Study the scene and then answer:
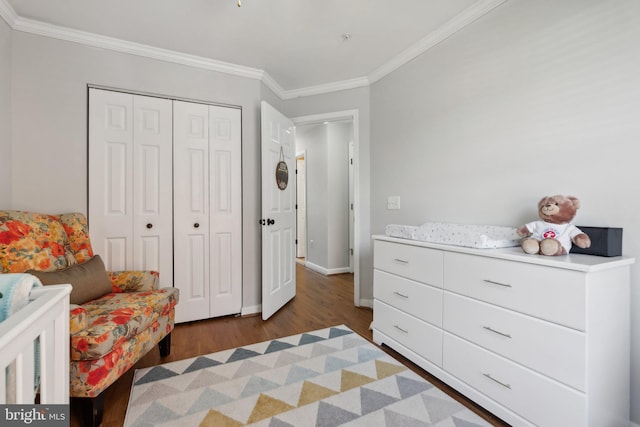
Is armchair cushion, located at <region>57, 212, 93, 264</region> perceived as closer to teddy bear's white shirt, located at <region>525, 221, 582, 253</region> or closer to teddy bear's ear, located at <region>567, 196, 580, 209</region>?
teddy bear's white shirt, located at <region>525, 221, 582, 253</region>

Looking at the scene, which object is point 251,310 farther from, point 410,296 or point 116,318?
point 410,296

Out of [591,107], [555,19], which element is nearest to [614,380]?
[591,107]

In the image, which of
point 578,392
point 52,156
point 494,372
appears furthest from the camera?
point 52,156

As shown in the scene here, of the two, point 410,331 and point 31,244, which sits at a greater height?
point 31,244

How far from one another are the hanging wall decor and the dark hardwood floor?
1314mm

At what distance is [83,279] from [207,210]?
112 cm

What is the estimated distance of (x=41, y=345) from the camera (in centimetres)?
91

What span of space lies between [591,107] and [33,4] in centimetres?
342

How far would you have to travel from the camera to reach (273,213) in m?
2.77

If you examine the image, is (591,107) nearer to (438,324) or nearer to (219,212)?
(438,324)

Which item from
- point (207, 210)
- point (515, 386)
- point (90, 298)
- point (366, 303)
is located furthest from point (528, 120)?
point (90, 298)

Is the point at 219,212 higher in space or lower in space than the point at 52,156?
lower

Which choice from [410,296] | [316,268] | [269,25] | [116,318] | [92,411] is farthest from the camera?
[316,268]

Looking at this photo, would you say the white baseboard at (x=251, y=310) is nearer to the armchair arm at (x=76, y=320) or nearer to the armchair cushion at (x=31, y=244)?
the armchair cushion at (x=31, y=244)
